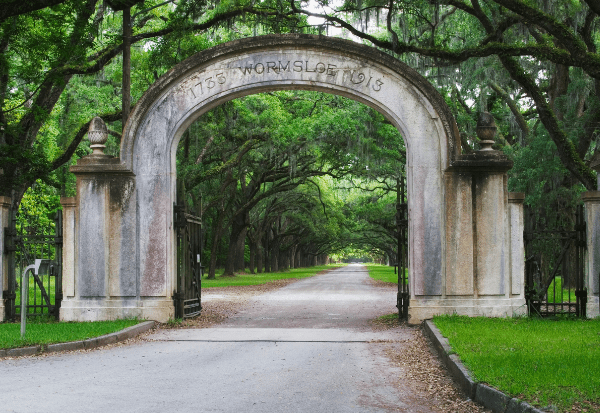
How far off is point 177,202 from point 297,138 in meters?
12.3

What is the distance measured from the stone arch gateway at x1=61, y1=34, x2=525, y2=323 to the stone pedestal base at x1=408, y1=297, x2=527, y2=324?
0.02 metres

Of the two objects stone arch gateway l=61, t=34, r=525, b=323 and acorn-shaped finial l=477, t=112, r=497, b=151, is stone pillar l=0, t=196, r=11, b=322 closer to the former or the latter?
stone arch gateway l=61, t=34, r=525, b=323

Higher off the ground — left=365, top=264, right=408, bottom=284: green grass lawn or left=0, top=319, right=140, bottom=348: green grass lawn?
left=0, top=319, right=140, bottom=348: green grass lawn

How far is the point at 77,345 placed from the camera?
9.21 metres

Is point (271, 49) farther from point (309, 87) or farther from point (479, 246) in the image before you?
point (479, 246)

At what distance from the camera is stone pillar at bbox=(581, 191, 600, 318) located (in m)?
12.1

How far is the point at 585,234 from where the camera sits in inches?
487

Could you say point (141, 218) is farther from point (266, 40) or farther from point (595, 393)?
point (595, 393)

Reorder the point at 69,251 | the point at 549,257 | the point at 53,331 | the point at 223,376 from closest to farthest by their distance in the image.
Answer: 1. the point at 223,376
2. the point at 53,331
3. the point at 69,251
4. the point at 549,257

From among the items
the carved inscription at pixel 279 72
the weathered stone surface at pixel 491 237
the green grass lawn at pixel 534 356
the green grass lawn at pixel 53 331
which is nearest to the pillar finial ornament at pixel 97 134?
the carved inscription at pixel 279 72

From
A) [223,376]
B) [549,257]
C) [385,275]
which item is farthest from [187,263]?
[385,275]

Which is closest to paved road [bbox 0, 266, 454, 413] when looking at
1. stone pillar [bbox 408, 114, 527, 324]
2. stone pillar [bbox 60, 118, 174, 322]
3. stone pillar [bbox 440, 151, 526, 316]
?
stone pillar [bbox 60, 118, 174, 322]

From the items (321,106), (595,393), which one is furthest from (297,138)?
(595,393)

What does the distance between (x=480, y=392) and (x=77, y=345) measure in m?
5.93
